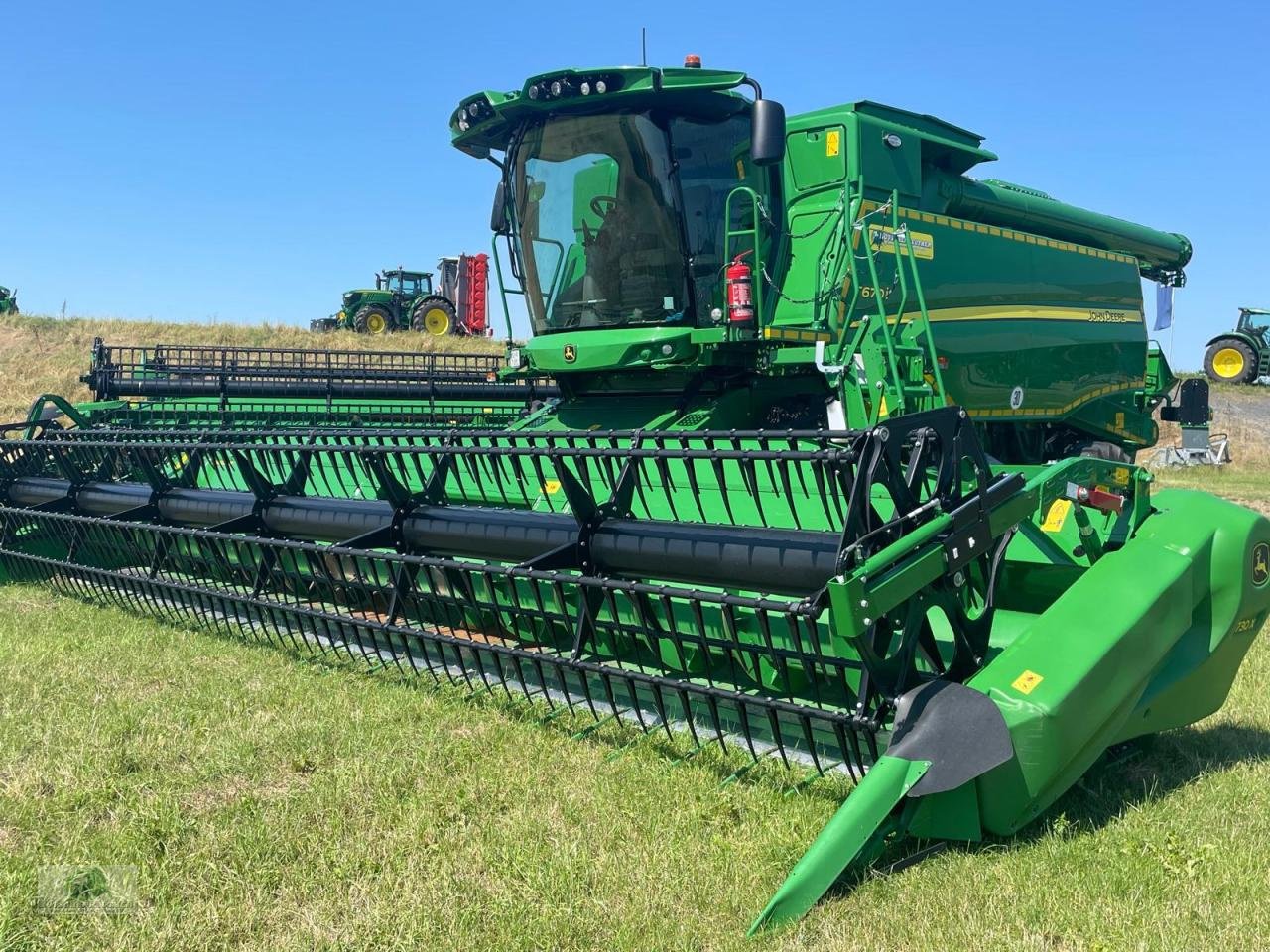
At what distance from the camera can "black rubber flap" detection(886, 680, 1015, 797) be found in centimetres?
237

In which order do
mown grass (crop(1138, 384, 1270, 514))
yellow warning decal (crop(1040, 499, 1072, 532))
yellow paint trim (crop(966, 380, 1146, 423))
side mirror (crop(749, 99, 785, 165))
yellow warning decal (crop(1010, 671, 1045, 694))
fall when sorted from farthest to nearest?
mown grass (crop(1138, 384, 1270, 514)) → yellow paint trim (crop(966, 380, 1146, 423)) → side mirror (crop(749, 99, 785, 165)) → yellow warning decal (crop(1040, 499, 1072, 532)) → yellow warning decal (crop(1010, 671, 1045, 694))

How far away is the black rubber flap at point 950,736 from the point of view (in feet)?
7.77

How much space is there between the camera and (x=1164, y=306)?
9.20 metres

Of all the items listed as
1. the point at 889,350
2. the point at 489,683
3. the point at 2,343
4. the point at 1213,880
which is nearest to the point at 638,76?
the point at 889,350

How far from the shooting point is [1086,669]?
2.56 m

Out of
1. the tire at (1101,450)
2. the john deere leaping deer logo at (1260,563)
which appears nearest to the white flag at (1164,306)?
the tire at (1101,450)

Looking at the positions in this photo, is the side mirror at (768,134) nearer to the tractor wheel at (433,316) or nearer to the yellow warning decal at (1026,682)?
the yellow warning decal at (1026,682)

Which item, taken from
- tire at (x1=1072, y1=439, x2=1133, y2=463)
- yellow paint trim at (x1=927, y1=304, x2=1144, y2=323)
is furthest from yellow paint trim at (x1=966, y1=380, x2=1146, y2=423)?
yellow paint trim at (x1=927, y1=304, x2=1144, y2=323)

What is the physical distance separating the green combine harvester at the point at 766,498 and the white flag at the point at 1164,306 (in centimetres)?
68

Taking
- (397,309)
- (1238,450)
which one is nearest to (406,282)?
(397,309)

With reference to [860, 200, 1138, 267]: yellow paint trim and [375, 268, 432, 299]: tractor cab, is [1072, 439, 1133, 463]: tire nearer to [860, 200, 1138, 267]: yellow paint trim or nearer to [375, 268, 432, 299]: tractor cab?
[860, 200, 1138, 267]: yellow paint trim

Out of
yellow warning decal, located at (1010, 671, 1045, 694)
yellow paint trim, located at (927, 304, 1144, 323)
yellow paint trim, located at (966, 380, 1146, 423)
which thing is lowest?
yellow warning decal, located at (1010, 671, 1045, 694)

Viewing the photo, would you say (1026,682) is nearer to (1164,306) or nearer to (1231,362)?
(1164,306)

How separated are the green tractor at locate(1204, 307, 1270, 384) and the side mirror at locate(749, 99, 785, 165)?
930 inches
